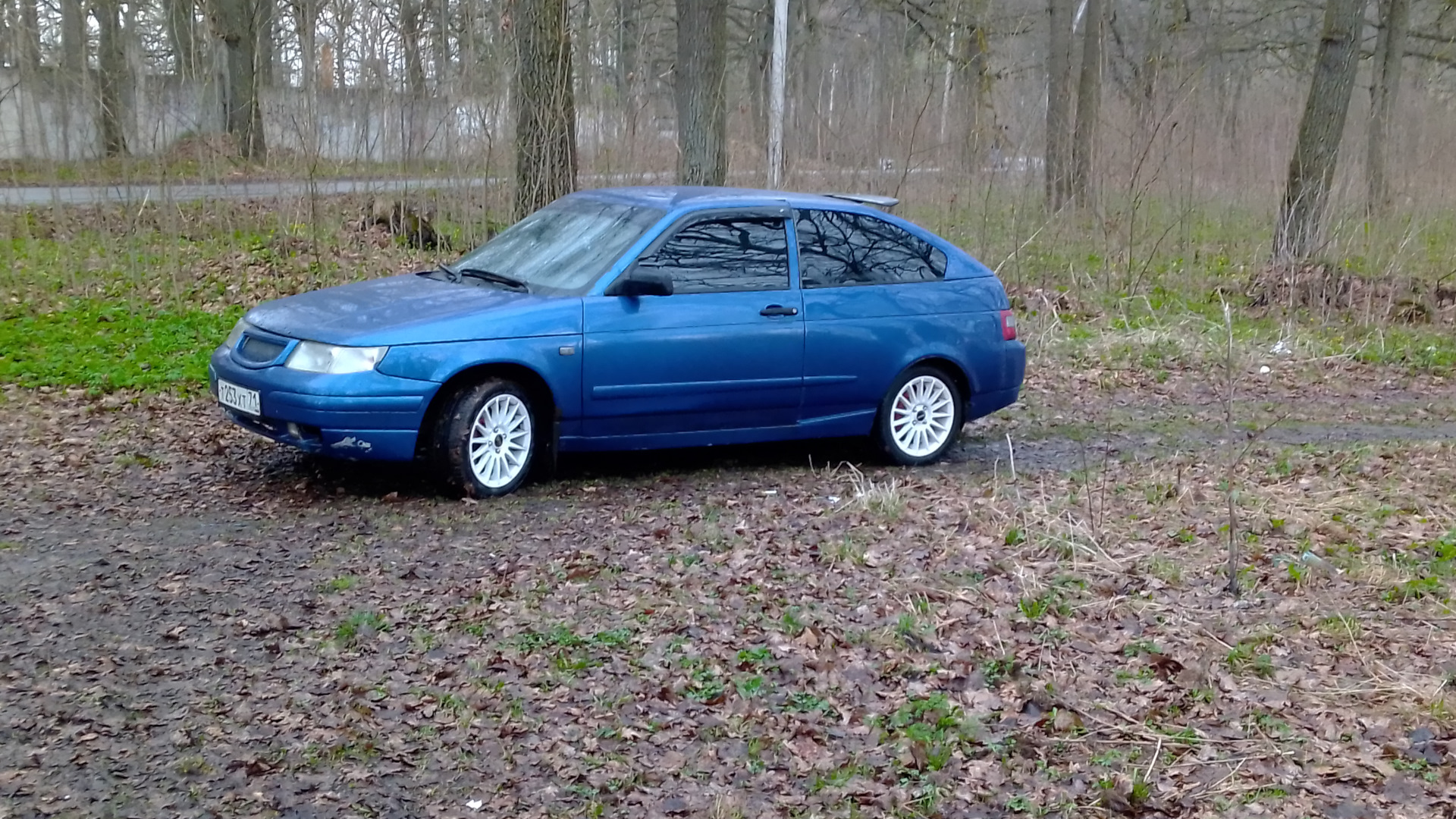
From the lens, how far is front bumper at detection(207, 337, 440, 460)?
6.61m

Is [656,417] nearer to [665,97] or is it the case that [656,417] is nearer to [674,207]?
[674,207]

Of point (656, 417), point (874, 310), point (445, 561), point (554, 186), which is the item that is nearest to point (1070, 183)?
point (554, 186)

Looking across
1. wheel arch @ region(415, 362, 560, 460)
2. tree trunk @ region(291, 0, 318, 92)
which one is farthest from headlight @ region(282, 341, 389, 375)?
tree trunk @ region(291, 0, 318, 92)

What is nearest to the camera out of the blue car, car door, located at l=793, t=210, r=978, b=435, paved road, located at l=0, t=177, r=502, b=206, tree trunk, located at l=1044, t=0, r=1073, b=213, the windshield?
the blue car

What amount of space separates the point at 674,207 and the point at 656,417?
1258 mm

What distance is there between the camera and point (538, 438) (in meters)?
7.29

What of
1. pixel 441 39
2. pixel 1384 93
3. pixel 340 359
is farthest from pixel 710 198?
pixel 1384 93

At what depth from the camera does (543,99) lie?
41.8ft

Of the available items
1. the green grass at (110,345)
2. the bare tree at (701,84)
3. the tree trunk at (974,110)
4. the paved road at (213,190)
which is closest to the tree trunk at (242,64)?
the paved road at (213,190)

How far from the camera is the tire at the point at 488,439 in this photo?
22.7ft

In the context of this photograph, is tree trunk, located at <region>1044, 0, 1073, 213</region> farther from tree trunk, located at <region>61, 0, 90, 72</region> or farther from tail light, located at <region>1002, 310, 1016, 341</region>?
tree trunk, located at <region>61, 0, 90, 72</region>

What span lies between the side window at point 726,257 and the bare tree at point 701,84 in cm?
583

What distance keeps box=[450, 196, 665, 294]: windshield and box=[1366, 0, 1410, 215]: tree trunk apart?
36.7 ft

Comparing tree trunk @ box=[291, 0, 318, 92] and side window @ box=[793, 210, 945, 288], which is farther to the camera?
tree trunk @ box=[291, 0, 318, 92]
